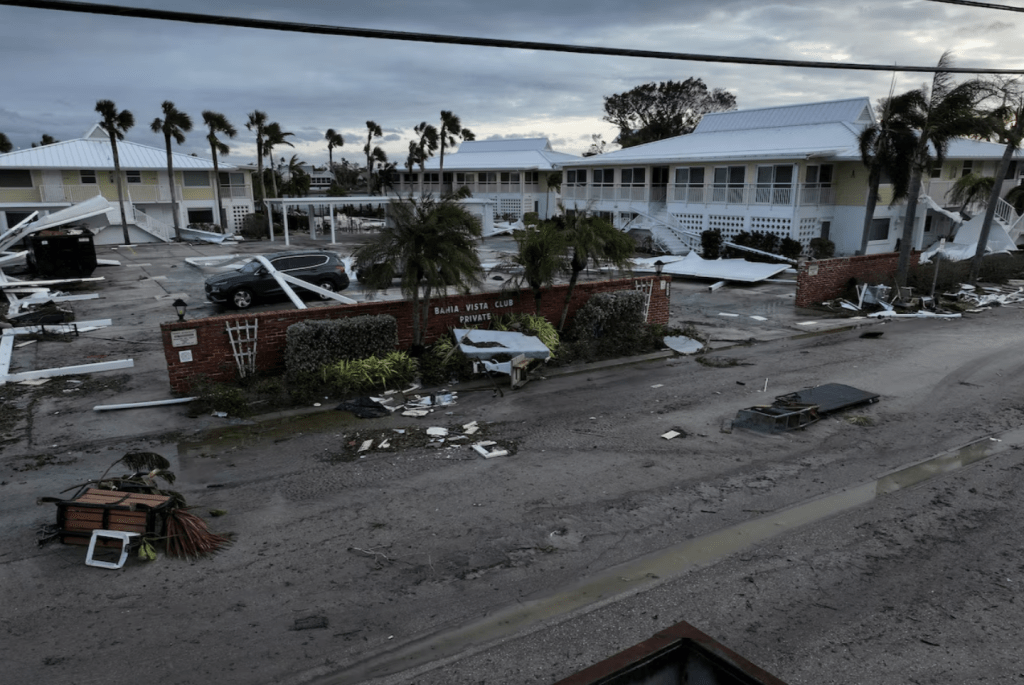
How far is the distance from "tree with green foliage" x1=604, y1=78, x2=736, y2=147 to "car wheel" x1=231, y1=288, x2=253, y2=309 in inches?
2057

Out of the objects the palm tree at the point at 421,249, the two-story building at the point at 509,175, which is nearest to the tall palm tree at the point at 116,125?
the two-story building at the point at 509,175

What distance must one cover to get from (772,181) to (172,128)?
A: 33.8 meters

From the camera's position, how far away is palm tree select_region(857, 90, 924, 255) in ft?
72.7

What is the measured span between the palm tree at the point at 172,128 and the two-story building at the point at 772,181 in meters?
24.3

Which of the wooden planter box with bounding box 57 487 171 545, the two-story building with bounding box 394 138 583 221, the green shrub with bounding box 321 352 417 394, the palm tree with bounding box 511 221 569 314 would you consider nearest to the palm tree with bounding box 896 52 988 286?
the palm tree with bounding box 511 221 569 314

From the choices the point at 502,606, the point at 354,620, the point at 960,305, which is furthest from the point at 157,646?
the point at 960,305

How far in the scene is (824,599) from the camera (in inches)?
239

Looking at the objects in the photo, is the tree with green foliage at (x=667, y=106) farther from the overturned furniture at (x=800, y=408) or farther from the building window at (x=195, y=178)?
the overturned furniture at (x=800, y=408)

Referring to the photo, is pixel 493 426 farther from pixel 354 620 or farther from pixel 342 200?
pixel 342 200

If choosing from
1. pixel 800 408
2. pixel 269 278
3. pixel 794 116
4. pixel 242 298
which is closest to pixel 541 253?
pixel 800 408

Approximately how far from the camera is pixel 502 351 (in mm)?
12820

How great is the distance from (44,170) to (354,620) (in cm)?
4332

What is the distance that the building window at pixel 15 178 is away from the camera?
3816cm

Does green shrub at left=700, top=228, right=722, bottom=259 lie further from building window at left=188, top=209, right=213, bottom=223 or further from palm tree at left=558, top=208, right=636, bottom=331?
building window at left=188, top=209, right=213, bottom=223
